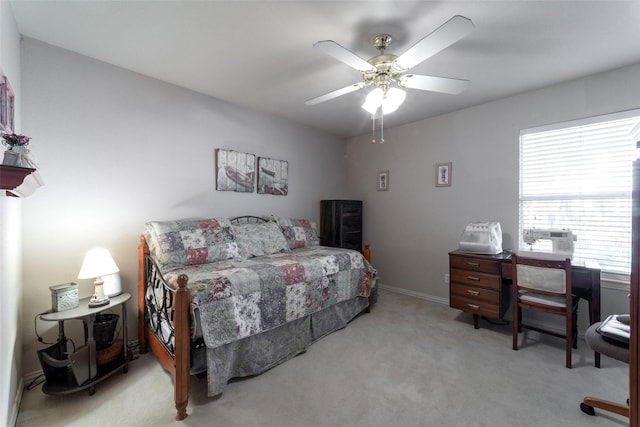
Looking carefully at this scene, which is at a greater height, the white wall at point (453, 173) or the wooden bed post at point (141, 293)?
the white wall at point (453, 173)

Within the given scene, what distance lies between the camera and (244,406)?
1.67 m

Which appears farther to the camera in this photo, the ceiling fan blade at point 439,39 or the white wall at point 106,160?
the white wall at point 106,160

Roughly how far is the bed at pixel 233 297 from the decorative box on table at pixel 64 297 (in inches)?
18.3

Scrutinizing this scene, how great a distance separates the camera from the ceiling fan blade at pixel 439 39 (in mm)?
1277

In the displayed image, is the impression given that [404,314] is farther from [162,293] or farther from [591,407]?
[162,293]

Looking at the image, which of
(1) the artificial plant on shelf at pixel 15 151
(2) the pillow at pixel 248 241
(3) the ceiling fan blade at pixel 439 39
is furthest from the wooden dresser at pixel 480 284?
(1) the artificial plant on shelf at pixel 15 151

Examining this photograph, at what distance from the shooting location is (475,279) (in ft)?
8.75

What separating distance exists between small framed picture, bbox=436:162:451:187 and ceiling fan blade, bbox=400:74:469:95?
5.30ft

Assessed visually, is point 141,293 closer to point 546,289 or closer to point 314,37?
point 314,37

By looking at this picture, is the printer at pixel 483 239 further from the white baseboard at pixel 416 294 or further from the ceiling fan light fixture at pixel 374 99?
the ceiling fan light fixture at pixel 374 99

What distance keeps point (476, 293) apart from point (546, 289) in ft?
1.96

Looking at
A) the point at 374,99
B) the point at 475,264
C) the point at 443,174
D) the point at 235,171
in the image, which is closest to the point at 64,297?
the point at 235,171

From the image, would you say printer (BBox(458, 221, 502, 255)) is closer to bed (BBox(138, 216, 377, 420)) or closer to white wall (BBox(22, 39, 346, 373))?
bed (BBox(138, 216, 377, 420))

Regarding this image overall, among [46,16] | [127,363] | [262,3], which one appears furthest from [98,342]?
[262,3]
